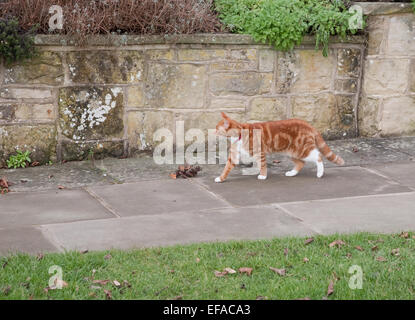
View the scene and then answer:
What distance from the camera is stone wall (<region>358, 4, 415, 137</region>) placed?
8.51 metres

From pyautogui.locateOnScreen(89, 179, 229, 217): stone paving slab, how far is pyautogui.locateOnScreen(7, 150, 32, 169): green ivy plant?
3.79 ft

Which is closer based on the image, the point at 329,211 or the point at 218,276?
the point at 218,276

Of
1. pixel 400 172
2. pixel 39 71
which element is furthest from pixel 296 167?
pixel 39 71

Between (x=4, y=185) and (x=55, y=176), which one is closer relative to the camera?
(x=4, y=185)

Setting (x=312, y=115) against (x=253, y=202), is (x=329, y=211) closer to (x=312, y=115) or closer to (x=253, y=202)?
(x=253, y=202)

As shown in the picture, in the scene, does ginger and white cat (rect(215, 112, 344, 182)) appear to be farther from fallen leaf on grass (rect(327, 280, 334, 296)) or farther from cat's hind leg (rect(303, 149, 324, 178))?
fallen leaf on grass (rect(327, 280, 334, 296))

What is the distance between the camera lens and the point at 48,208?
6312 millimetres

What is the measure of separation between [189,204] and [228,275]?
5.55ft

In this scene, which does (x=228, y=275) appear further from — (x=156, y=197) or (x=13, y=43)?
(x=13, y=43)

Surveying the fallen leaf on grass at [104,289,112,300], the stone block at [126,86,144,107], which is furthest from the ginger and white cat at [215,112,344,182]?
the fallen leaf on grass at [104,289,112,300]

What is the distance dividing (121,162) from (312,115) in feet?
8.20
